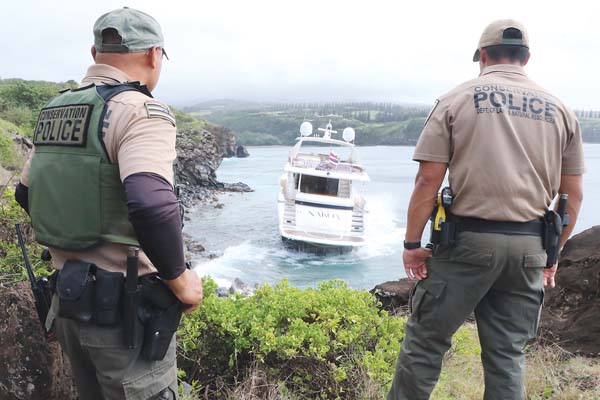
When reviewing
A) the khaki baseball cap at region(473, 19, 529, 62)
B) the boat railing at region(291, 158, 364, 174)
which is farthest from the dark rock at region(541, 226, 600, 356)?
the boat railing at region(291, 158, 364, 174)

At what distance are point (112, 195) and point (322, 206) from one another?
16574 mm

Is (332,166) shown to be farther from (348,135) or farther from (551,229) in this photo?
(551,229)

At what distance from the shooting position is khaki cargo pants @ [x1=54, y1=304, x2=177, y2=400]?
1.49 meters

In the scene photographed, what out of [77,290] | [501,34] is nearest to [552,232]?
[501,34]

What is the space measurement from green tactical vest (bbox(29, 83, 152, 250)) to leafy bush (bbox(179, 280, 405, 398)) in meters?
1.30

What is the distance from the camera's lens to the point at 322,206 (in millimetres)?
17938

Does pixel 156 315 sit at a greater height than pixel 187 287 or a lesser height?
lesser

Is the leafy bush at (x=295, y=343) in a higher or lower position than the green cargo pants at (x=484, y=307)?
lower

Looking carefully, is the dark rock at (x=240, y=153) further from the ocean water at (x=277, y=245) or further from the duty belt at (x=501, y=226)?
the duty belt at (x=501, y=226)

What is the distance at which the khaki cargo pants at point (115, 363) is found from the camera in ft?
4.89

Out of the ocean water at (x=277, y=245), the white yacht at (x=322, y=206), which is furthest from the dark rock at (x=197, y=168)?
the white yacht at (x=322, y=206)

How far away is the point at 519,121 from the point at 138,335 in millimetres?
1780

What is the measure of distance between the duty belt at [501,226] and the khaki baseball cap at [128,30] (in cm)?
150

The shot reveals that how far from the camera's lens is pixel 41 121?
64.2 inches
